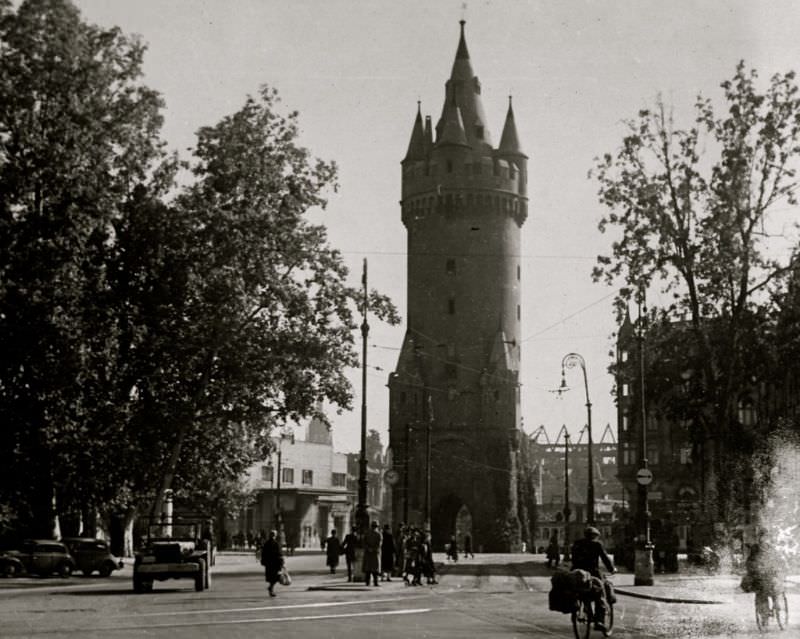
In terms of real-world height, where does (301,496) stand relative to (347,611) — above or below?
above

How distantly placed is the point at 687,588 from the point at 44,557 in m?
19.0

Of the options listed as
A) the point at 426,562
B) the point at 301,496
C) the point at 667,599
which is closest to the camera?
the point at 667,599

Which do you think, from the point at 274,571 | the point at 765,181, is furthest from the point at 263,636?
the point at 765,181

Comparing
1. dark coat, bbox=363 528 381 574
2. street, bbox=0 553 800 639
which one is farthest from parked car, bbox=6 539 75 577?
dark coat, bbox=363 528 381 574

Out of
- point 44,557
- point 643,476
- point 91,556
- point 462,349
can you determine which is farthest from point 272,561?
point 462,349

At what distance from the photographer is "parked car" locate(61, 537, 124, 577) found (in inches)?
1451

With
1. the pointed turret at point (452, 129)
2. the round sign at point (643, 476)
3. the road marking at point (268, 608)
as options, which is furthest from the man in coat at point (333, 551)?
the pointed turret at point (452, 129)

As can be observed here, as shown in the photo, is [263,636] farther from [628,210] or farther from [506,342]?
[506,342]

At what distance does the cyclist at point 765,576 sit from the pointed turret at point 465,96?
2716 inches

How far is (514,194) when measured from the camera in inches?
3255

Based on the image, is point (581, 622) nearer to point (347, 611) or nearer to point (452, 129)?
point (347, 611)

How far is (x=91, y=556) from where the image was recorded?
37.0 m

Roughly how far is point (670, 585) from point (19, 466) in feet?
64.7

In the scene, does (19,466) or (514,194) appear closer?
(19,466)
